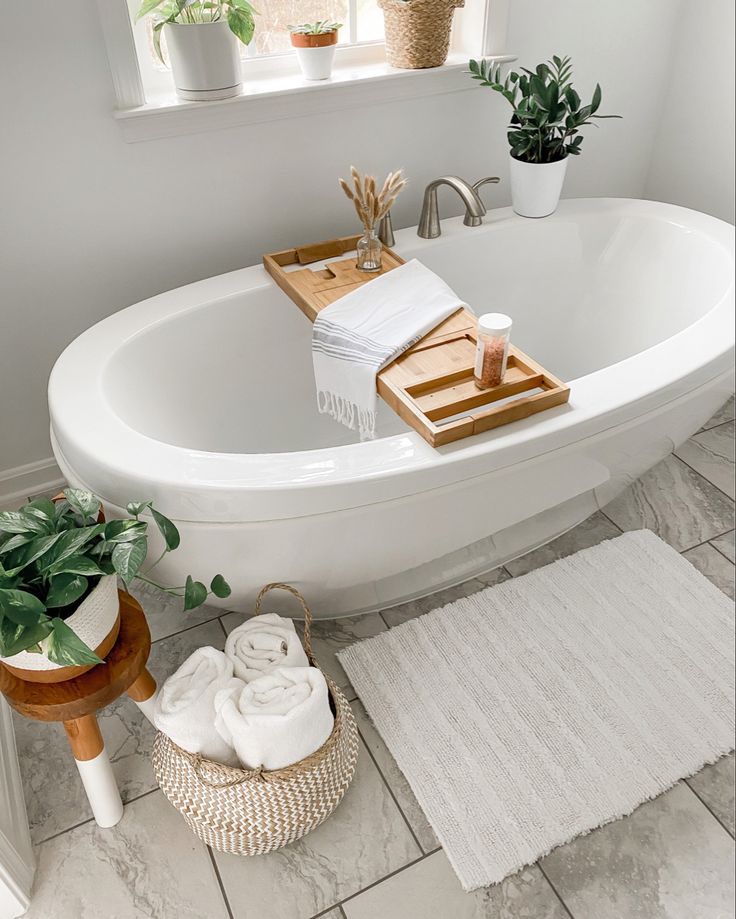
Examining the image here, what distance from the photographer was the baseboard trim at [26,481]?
6.67 ft

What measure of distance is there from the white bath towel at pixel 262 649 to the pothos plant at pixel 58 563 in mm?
259

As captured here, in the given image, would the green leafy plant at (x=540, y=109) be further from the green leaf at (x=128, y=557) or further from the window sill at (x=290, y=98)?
the green leaf at (x=128, y=557)

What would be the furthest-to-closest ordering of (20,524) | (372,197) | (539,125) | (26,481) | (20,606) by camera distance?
(26,481)
(539,125)
(372,197)
(20,524)
(20,606)

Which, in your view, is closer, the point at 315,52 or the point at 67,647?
the point at 67,647

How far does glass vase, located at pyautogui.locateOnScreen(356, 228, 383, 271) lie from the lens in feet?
5.98

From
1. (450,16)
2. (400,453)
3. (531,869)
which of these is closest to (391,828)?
(531,869)

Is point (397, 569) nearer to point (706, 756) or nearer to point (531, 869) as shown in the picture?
point (531, 869)

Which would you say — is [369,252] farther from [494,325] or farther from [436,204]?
[494,325]

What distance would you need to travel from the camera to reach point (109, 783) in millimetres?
1366

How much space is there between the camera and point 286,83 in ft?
6.05

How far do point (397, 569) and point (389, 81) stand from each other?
1.22m

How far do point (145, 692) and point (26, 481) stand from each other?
3.04ft

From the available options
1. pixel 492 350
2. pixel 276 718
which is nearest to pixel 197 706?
pixel 276 718


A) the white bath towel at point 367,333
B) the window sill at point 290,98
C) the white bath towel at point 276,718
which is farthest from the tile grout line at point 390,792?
the window sill at point 290,98
